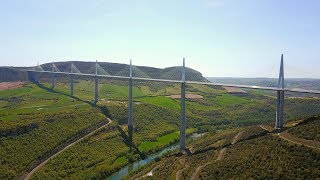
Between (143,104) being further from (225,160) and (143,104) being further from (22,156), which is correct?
(225,160)

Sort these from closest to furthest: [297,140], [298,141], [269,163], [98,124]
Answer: [269,163] < [298,141] < [297,140] < [98,124]

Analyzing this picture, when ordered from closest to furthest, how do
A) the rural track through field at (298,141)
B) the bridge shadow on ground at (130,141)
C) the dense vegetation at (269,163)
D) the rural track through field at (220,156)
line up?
1. the dense vegetation at (269,163)
2. the rural track through field at (298,141)
3. the rural track through field at (220,156)
4. the bridge shadow on ground at (130,141)

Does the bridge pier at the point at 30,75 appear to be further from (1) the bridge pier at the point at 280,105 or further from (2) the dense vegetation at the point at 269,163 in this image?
(2) the dense vegetation at the point at 269,163

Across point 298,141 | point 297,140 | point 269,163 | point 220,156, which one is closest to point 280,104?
point 297,140

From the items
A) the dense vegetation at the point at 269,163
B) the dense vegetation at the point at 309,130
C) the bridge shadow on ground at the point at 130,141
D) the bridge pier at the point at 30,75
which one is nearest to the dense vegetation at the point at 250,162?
the dense vegetation at the point at 269,163

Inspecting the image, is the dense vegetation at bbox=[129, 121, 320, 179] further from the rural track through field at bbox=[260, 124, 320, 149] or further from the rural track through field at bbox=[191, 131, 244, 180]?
the rural track through field at bbox=[260, 124, 320, 149]

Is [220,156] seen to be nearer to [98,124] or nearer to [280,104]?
[280,104]

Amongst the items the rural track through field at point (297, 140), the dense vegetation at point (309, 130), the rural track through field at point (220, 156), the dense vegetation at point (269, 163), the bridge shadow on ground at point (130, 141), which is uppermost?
the dense vegetation at point (309, 130)

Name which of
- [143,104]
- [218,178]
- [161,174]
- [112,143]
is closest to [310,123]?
[218,178]

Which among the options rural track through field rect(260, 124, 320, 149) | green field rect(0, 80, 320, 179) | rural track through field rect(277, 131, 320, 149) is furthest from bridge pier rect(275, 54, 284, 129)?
rural track through field rect(277, 131, 320, 149)

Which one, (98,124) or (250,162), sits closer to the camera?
(250,162)

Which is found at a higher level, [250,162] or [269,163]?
[269,163]

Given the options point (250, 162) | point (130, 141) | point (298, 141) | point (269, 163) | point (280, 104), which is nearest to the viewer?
point (269, 163)
